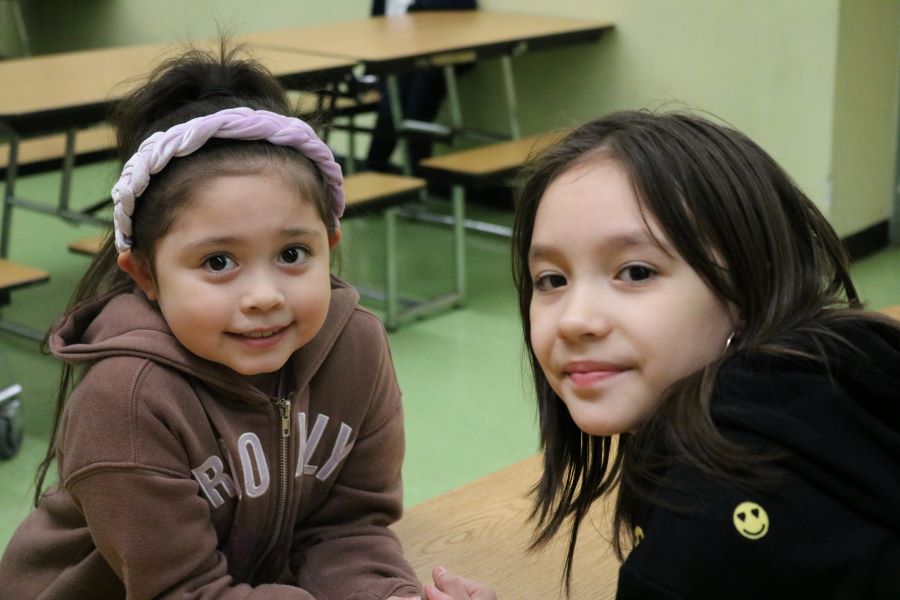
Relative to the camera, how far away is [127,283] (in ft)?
5.11

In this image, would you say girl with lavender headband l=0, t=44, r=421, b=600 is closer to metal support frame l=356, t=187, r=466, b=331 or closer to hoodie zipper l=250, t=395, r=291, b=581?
hoodie zipper l=250, t=395, r=291, b=581

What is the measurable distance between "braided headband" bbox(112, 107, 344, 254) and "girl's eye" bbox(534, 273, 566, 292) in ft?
1.45

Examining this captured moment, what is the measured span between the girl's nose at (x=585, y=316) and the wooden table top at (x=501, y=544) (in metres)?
0.44

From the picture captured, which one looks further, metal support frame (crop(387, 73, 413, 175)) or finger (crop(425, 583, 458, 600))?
metal support frame (crop(387, 73, 413, 175))

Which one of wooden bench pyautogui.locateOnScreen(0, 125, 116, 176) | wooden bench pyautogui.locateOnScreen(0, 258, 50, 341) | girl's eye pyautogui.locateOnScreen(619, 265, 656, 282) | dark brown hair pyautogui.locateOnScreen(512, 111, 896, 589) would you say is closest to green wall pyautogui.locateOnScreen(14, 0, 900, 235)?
wooden bench pyautogui.locateOnScreen(0, 125, 116, 176)

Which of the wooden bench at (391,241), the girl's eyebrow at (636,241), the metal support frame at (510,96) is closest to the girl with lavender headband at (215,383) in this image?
the girl's eyebrow at (636,241)

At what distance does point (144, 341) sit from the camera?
55.7 inches

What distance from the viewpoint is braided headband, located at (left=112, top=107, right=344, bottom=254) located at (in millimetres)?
1404

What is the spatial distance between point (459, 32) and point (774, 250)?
3937mm

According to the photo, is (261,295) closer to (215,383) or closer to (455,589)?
(215,383)

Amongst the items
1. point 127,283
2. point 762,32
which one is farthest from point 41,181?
point 127,283

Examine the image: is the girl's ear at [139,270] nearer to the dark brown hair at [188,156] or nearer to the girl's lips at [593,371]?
the dark brown hair at [188,156]

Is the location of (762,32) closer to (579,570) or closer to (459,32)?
(459,32)

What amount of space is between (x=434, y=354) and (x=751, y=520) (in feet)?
9.79
